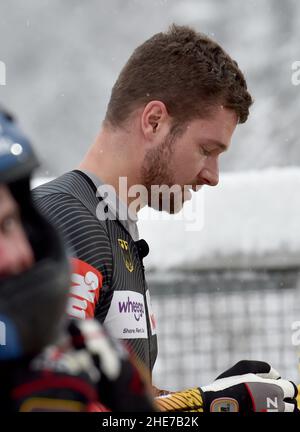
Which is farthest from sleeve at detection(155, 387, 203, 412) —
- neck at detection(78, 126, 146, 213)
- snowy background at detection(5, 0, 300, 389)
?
snowy background at detection(5, 0, 300, 389)

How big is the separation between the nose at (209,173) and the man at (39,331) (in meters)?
1.47

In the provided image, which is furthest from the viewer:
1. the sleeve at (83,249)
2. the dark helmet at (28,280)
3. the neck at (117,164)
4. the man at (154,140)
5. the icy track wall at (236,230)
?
the icy track wall at (236,230)

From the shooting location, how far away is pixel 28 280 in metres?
0.89

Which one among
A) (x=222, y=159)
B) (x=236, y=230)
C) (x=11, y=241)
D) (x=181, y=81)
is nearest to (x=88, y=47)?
(x=222, y=159)

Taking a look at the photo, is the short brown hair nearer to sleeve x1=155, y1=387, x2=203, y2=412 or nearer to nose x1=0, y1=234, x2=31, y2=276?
sleeve x1=155, y1=387, x2=203, y2=412

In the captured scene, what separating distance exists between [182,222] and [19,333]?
4.00m

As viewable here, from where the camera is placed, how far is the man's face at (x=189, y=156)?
93.3 inches

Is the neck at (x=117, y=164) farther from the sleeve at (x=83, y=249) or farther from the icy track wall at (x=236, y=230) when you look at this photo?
the icy track wall at (x=236, y=230)

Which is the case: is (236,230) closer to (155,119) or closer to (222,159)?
(155,119)

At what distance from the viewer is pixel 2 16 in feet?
62.6

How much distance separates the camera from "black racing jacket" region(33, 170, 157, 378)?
188 centimetres

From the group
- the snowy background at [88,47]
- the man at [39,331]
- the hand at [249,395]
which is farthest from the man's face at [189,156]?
the snowy background at [88,47]
